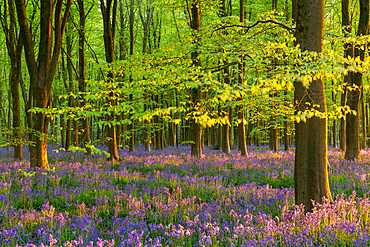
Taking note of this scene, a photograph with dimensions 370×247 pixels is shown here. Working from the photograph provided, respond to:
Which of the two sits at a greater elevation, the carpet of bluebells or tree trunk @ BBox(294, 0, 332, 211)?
tree trunk @ BBox(294, 0, 332, 211)

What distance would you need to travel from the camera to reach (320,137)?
433 centimetres

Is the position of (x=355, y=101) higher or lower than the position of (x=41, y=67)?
lower

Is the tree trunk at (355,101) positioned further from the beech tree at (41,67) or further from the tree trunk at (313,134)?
the beech tree at (41,67)

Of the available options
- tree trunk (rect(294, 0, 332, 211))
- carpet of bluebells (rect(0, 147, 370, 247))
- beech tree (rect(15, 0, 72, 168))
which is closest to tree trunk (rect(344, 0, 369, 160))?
carpet of bluebells (rect(0, 147, 370, 247))

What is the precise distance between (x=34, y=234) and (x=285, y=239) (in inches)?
155

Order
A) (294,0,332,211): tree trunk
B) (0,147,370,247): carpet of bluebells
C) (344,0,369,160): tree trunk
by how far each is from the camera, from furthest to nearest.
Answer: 1. (344,0,369,160): tree trunk
2. (294,0,332,211): tree trunk
3. (0,147,370,247): carpet of bluebells

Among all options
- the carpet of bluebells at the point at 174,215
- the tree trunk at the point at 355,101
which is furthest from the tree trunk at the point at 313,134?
the tree trunk at the point at 355,101

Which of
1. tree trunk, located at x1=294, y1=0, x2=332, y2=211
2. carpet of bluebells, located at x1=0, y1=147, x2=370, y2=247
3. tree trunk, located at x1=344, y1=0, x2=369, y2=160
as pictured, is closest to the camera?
carpet of bluebells, located at x1=0, y1=147, x2=370, y2=247

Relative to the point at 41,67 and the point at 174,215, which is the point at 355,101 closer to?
the point at 174,215

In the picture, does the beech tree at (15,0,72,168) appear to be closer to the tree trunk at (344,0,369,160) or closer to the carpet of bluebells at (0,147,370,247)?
the carpet of bluebells at (0,147,370,247)

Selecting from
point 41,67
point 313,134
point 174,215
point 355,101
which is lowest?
point 174,215

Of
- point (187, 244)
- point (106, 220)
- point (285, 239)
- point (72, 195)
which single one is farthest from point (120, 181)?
point (285, 239)

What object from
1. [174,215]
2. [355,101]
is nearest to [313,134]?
[174,215]

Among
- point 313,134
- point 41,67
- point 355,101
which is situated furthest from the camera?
point 355,101
